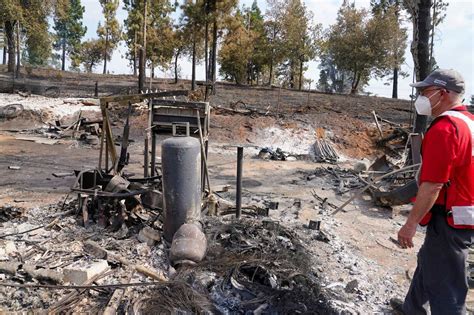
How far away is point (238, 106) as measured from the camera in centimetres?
2002

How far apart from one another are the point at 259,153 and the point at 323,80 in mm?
49329

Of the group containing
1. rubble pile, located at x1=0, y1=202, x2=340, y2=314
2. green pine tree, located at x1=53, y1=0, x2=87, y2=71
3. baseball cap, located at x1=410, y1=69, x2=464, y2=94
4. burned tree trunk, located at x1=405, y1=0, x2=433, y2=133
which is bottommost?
rubble pile, located at x1=0, y1=202, x2=340, y2=314

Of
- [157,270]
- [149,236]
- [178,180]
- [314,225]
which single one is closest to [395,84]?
[314,225]

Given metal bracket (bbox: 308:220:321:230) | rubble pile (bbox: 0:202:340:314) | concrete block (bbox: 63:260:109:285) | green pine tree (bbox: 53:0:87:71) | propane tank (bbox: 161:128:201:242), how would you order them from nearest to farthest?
1. rubble pile (bbox: 0:202:340:314)
2. concrete block (bbox: 63:260:109:285)
3. propane tank (bbox: 161:128:201:242)
4. metal bracket (bbox: 308:220:321:230)
5. green pine tree (bbox: 53:0:87:71)

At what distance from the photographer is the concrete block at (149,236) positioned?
5000 mm

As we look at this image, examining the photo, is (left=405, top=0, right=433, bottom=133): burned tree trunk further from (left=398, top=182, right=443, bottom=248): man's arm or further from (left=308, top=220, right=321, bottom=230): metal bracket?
(left=398, top=182, right=443, bottom=248): man's arm

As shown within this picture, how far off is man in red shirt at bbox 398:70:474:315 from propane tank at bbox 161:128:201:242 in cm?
271

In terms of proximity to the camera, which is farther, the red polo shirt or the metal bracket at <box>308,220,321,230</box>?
the metal bracket at <box>308,220,321,230</box>

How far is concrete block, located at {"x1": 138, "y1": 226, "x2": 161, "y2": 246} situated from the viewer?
500cm

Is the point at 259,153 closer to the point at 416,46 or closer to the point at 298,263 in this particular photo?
the point at 416,46

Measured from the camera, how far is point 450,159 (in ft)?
8.87

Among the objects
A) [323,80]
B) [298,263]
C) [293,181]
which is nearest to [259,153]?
[293,181]

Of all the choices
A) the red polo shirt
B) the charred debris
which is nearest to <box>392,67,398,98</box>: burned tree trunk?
the charred debris

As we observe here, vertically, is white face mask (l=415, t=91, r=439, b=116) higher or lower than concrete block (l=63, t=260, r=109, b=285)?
higher
